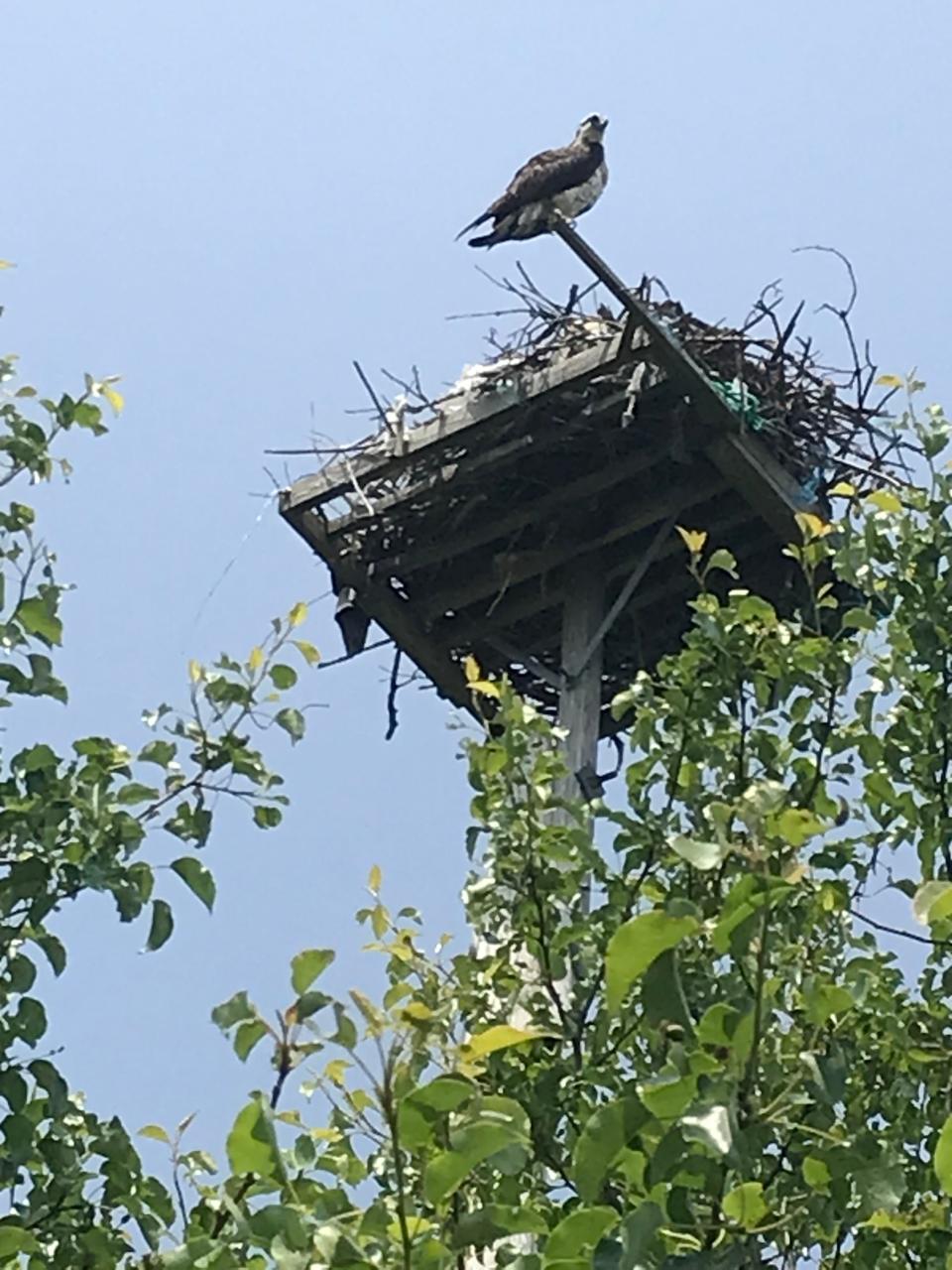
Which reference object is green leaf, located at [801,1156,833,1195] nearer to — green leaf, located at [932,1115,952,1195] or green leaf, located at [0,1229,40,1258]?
green leaf, located at [932,1115,952,1195]

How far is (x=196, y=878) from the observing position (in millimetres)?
2797

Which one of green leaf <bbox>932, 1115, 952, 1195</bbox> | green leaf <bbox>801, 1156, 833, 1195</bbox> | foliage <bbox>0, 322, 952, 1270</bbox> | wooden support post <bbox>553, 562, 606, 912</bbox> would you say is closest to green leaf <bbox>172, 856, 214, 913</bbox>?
foliage <bbox>0, 322, 952, 1270</bbox>

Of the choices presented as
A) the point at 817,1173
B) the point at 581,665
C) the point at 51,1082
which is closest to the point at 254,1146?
the point at 817,1173

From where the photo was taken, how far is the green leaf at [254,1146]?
152 centimetres

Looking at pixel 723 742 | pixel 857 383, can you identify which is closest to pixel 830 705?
pixel 723 742

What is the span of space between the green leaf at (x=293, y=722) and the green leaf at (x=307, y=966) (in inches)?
50.0

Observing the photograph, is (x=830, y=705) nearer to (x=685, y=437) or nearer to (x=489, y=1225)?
(x=489, y=1225)

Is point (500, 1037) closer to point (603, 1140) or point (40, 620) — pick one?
point (603, 1140)

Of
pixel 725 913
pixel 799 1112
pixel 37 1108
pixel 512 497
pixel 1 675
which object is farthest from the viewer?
pixel 512 497

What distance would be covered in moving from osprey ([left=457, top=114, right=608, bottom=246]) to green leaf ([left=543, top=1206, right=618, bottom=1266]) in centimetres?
632

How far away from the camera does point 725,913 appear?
1.57 meters

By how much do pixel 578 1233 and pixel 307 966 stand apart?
299 millimetres

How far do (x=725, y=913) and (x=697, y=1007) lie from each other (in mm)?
900

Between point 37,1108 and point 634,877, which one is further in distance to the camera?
point 634,877
